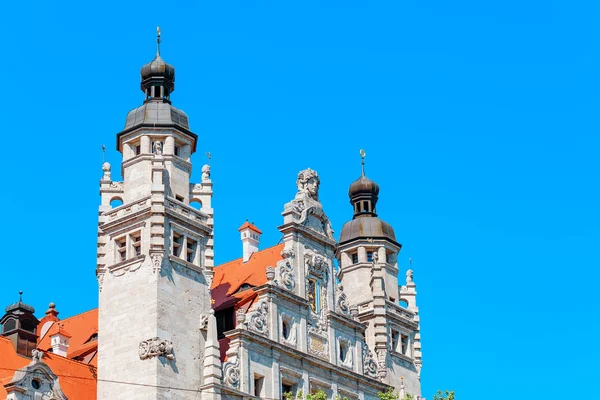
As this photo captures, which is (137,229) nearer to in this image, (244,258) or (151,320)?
(151,320)

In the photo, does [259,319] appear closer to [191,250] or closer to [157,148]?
[191,250]

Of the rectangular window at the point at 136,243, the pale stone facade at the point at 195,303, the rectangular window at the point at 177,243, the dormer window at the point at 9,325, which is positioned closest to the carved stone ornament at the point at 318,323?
the pale stone facade at the point at 195,303

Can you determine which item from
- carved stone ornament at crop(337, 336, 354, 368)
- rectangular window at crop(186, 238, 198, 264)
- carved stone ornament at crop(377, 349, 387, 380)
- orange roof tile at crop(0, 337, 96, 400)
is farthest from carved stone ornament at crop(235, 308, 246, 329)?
carved stone ornament at crop(377, 349, 387, 380)

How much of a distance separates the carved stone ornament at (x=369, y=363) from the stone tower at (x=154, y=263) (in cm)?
1065

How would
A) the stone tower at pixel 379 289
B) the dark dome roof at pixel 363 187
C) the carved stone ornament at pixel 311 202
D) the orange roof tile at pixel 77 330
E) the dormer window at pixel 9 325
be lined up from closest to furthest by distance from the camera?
1. the dormer window at pixel 9 325
2. the carved stone ornament at pixel 311 202
3. the orange roof tile at pixel 77 330
4. the stone tower at pixel 379 289
5. the dark dome roof at pixel 363 187

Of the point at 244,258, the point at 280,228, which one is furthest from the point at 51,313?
the point at 280,228

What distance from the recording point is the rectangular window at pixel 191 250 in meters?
68.8

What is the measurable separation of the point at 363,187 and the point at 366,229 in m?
2.75

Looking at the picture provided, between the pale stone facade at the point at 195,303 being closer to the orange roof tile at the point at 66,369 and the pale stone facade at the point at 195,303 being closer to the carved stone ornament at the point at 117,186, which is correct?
the carved stone ornament at the point at 117,186

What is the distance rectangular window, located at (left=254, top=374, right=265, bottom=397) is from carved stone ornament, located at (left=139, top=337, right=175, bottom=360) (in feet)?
16.2

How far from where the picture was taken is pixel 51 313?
83.1 meters

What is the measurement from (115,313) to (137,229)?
3.88m

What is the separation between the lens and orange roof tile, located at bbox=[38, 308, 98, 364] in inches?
2953

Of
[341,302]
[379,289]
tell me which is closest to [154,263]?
[341,302]
